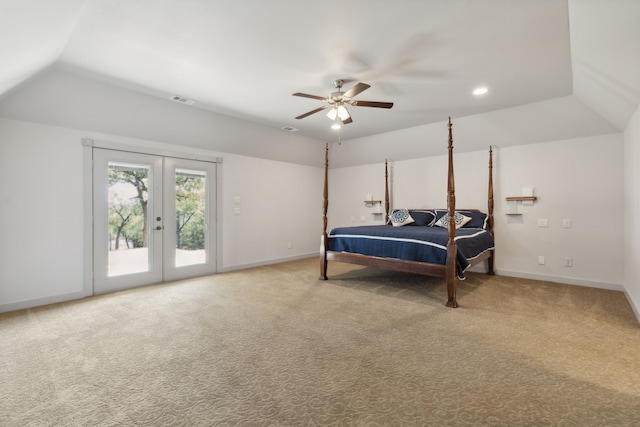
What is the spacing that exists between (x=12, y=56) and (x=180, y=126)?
2.26 meters

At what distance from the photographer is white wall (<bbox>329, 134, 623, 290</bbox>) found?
4.23m

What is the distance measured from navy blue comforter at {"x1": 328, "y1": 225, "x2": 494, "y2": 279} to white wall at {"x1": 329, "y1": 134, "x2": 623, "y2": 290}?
0.60 m

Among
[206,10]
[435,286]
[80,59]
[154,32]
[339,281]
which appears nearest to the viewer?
[206,10]

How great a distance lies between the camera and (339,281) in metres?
4.73

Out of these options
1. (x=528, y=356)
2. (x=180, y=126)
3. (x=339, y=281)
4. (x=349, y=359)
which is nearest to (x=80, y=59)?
(x=180, y=126)

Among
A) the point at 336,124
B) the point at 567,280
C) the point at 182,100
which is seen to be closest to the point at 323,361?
the point at 336,124

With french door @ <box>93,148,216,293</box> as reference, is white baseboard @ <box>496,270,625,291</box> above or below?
below

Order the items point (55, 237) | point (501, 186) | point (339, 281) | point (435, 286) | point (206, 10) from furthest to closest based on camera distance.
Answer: point (501, 186) → point (339, 281) → point (435, 286) → point (55, 237) → point (206, 10)

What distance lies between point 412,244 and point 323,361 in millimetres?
2167

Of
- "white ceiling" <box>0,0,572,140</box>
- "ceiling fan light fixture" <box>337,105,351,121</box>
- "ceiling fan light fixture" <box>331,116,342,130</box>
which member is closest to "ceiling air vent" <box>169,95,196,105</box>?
"white ceiling" <box>0,0,572,140</box>

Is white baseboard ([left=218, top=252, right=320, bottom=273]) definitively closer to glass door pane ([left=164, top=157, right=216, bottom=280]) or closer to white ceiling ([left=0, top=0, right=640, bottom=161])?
glass door pane ([left=164, top=157, right=216, bottom=280])

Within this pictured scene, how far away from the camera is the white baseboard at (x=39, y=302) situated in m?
3.40

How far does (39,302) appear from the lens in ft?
11.8

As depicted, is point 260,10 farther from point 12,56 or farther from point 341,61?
point 12,56
